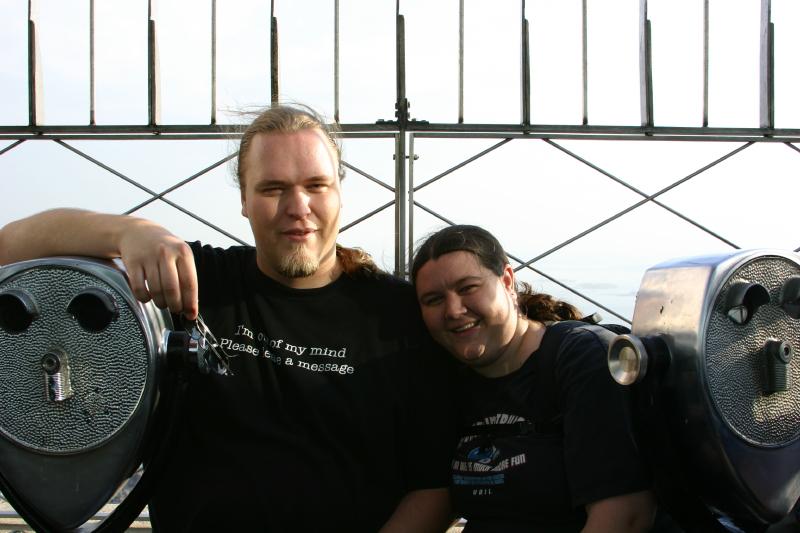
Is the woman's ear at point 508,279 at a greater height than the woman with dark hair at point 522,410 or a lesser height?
greater

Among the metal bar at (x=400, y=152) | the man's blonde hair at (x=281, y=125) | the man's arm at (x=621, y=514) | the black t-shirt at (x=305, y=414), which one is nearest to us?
the man's arm at (x=621, y=514)

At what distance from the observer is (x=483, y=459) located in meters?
1.45

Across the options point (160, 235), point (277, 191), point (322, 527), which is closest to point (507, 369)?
point (322, 527)

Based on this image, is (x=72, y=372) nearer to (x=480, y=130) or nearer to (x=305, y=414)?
(x=305, y=414)

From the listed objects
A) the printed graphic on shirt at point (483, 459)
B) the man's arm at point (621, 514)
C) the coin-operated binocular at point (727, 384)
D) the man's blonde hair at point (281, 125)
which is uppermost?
the man's blonde hair at point (281, 125)

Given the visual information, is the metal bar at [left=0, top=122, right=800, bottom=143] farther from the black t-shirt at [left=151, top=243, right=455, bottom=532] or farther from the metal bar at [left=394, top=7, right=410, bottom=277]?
the black t-shirt at [left=151, top=243, right=455, bottom=532]

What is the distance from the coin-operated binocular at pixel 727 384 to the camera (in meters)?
1.14

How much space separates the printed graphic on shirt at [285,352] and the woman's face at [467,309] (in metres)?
0.19

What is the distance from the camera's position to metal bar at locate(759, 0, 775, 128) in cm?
275

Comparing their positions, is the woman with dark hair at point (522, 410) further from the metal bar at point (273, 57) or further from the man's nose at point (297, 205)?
the metal bar at point (273, 57)

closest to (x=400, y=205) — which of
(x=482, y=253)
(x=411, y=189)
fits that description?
(x=411, y=189)

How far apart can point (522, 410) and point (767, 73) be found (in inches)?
77.1

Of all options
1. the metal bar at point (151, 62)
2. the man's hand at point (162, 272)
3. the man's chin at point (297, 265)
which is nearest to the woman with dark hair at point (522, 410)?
the man's chin at point (297, 265)

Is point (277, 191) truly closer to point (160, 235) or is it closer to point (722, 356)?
point (160, 235)
